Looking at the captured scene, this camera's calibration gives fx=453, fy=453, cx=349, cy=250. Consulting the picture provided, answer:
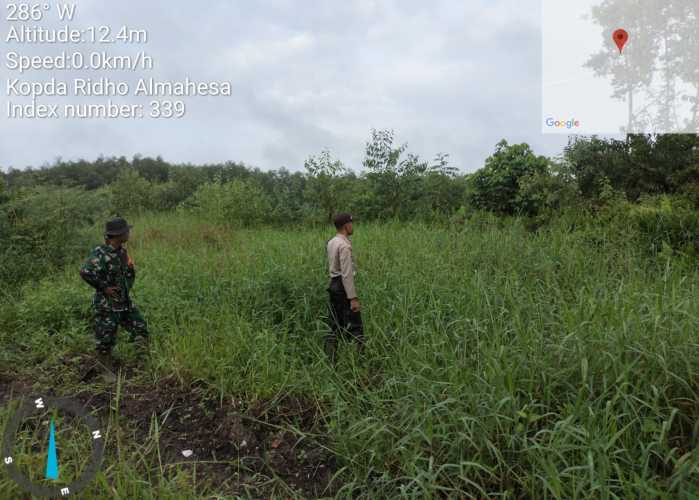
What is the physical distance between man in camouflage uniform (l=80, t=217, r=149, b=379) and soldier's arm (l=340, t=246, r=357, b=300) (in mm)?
2274

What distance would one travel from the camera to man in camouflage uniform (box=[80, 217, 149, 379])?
4629 millimetres

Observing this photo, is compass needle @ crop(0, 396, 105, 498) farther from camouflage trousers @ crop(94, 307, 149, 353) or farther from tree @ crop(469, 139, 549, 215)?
tree @ crop(469, 139, 549, 215)

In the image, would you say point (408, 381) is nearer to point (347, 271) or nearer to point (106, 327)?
point (347, 271)

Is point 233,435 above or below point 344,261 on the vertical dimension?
below

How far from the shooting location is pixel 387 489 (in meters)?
2.79

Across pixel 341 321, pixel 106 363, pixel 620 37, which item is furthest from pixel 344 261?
pixel 620 37

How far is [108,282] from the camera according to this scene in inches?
186

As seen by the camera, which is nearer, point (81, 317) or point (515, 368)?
point (515, 368)

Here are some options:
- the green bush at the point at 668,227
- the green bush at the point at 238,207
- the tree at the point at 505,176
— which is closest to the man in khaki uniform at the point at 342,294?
the green bush at the point at 668,227

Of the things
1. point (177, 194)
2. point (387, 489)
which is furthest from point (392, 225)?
point (177, 194)

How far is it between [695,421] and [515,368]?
3.39 feet

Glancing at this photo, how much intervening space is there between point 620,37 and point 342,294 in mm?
12431

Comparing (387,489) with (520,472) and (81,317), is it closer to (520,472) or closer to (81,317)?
(520,472)

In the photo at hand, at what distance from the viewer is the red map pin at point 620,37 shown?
40.0ft
